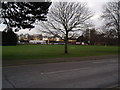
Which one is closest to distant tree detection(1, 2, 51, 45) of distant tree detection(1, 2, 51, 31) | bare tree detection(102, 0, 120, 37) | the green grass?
distant tree detection(1, 2, 51, 31)

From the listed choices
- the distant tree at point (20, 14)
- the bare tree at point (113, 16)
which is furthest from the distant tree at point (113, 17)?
the distant tree at point (20, 14)

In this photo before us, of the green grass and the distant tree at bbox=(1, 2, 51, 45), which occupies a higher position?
the distant tree at bbox=(1, 2, 51, 45)

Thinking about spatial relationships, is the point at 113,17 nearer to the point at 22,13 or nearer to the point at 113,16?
the point at 113,16

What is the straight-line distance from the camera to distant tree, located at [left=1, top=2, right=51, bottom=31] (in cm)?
1605

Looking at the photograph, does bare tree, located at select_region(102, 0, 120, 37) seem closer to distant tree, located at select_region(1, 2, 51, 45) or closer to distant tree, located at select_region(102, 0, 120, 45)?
distant tree, located at select_region(102, 0, 120, 45)

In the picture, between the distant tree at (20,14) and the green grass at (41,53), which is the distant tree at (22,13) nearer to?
the distant tree at (20,14)

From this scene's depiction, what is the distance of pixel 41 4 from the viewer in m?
17.0

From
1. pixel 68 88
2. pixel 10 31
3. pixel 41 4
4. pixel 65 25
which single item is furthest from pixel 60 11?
pixel 68 88

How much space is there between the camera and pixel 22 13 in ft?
54.5

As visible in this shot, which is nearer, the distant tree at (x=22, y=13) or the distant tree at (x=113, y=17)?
the distant tree at (x=22, y=13)

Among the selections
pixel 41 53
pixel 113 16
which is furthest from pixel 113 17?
pixel 41 53

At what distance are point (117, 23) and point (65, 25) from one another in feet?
38.4

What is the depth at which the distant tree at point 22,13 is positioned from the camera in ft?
52.6

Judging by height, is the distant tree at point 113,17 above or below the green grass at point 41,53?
above
